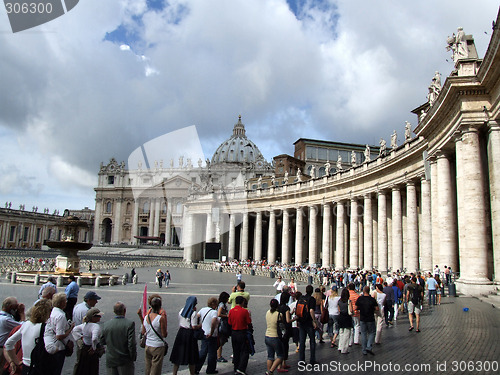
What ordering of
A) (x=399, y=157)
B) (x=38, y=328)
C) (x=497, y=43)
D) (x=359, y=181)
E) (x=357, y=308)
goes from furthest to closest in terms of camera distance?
(x=359, y=181)
(x=399, y=157)
(x=497, y=43)
(x=357, y=308)
(x=38, y=328)

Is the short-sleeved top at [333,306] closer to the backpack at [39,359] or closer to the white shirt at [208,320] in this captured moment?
the white shirt at [208,320]

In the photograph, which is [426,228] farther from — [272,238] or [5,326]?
[272,238]

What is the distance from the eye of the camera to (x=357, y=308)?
9.89 meters

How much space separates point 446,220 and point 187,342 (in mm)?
17721

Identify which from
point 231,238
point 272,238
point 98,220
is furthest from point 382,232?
point 98,220

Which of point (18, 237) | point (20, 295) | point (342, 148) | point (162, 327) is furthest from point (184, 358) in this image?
point (18, 237)

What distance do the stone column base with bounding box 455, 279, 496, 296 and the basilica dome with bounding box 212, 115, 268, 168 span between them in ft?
395

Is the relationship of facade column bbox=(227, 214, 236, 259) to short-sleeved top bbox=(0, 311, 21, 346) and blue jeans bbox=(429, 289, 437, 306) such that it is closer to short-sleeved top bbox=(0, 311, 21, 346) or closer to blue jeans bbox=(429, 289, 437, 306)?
blue jeans bbox=(429, 289, 437, 306)

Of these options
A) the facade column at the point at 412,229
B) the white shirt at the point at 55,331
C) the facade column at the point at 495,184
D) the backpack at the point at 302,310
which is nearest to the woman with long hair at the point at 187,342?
the white shirt at the point at 55,331

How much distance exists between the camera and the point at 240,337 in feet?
25.8

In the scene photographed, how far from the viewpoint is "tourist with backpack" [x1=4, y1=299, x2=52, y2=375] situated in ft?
18.1

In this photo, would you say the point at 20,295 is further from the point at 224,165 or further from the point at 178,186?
the point at 224,165

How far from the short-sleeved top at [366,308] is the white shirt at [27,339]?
6.92 metres

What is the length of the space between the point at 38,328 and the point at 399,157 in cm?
2818
